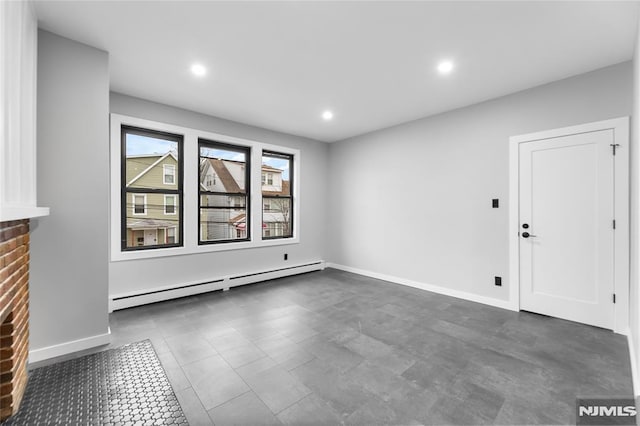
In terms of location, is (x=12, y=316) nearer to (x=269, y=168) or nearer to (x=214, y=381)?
(x=214, y=381)

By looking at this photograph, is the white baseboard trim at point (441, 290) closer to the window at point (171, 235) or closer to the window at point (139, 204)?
the window at point (171, 235)

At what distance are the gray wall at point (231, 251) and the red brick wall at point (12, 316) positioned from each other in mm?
1545

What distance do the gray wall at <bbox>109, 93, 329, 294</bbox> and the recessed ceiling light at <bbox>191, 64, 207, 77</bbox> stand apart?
1167mm

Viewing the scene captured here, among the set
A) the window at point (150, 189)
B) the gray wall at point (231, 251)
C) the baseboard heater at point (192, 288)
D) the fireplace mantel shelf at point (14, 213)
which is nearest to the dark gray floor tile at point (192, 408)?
the fireplace mantel shelf at point (14, 213)

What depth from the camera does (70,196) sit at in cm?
235

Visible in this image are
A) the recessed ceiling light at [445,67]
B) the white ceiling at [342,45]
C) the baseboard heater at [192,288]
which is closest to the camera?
the white ceiling at [342,45]

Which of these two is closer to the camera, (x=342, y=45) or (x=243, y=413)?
(x=243, y=413)

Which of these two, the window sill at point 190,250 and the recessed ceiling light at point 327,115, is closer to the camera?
the window sill at point 190,250

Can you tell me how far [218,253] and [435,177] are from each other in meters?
3.57

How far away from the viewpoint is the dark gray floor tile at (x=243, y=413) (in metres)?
1.58

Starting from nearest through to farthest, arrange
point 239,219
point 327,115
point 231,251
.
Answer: point 327,115 → point 231,251 → point 239,219

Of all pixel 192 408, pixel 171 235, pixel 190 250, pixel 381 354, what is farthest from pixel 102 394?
pixel 171 235

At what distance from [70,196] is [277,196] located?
311 centimetres

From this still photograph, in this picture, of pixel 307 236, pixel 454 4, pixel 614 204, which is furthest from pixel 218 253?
pixel 614 204
